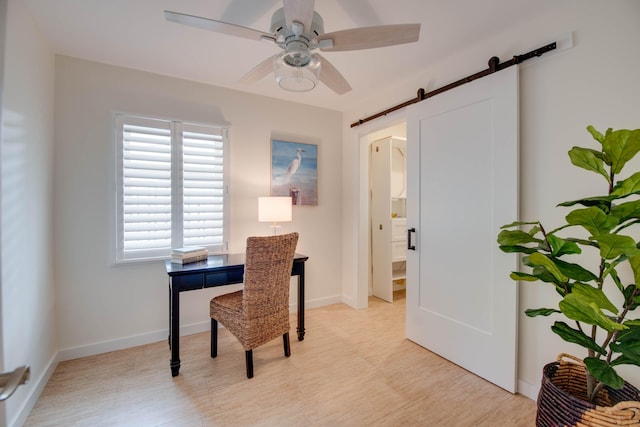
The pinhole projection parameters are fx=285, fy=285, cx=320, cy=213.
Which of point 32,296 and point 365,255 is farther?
point 365,255

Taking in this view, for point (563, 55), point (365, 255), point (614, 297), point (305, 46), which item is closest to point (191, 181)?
point (305, 46)

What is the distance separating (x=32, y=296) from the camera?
1.89 meters

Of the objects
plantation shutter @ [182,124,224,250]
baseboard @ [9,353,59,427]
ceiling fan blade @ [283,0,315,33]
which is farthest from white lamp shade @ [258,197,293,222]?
baseboard @ [9,353,59,427]

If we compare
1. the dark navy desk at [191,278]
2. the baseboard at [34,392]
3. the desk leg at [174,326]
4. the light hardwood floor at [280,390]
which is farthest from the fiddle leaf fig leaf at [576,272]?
the baseboard at [34,392]

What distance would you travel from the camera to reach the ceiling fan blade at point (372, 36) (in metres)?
1.39

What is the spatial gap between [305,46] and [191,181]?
181cm

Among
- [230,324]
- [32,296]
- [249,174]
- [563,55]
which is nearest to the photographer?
[563,55]

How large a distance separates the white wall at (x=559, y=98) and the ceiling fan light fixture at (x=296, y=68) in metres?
1.34

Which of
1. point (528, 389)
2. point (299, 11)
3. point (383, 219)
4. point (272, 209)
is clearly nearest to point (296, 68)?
point (299, 11)

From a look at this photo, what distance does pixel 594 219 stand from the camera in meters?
1.10

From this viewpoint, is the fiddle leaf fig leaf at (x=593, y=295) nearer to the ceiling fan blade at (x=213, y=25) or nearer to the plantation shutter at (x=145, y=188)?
the ceiling fan blade at (x=213, y=25)

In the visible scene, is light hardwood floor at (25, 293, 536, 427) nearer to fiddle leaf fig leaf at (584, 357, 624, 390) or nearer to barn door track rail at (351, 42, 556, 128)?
fiddle leaf fig leaf at (584, 357, 624, 390)

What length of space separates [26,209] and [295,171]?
2.24 metres

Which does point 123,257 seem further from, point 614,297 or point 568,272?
point 614,297
